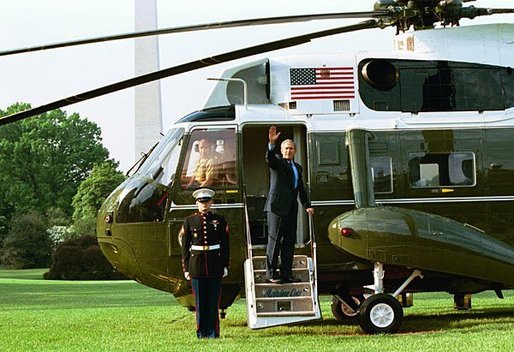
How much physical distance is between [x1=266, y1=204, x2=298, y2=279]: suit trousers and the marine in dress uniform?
0.51 meters

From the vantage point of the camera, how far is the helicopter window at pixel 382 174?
39.6 feet

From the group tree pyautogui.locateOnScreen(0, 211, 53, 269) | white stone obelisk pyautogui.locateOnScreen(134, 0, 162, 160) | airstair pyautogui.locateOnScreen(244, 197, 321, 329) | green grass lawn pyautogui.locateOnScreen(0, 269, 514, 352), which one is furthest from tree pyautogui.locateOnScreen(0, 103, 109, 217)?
airstair pyautogui.locateOnScreen(244, 197, 321, 329)

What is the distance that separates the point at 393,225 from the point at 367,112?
165 centimetres

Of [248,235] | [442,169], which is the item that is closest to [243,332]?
[248,235]

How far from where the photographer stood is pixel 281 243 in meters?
11.2

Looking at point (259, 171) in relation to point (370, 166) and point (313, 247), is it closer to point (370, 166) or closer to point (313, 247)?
point (370, 166)

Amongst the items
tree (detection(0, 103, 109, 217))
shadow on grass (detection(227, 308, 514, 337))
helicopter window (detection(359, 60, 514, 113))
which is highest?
tree (detection(0, 103, 109, 217))

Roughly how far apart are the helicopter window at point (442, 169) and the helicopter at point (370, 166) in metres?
0.01

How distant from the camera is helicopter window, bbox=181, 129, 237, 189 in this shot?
11.9 m

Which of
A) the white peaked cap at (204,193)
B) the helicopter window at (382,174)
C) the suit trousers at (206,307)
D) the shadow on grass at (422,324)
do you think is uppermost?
the helicopter window at (382,174)

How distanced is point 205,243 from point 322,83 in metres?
2.76

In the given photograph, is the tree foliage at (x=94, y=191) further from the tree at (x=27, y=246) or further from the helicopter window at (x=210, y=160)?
the helicopter window at (x=210, y=160)

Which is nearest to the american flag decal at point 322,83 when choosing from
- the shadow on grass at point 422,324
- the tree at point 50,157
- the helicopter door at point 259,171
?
the helicopter door at point 259,171

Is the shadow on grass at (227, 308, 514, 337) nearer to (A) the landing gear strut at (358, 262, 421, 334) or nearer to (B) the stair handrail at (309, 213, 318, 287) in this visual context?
(A) the landing gear strut at (358, 262, 421, 334)
